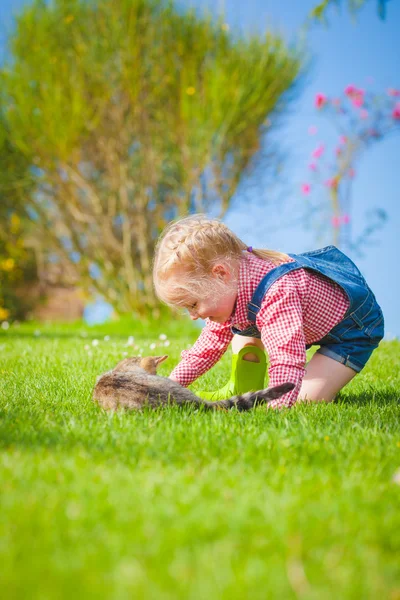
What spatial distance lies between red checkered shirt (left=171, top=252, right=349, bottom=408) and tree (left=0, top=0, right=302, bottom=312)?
721 centimetres

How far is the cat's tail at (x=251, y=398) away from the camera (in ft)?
8.07

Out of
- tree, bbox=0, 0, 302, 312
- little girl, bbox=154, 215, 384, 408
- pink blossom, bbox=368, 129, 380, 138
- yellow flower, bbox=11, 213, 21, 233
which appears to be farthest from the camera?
yellow flower, bbox=11, 213, 21, 233

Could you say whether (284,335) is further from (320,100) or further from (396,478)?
(320,100)

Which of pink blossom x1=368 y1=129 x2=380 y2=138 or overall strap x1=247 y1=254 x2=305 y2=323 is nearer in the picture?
overall strap x1=247 y1=254 x2=305 y2=323

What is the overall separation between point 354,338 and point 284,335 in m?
0.67

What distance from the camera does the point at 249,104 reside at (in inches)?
403

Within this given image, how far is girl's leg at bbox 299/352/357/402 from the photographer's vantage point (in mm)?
3129

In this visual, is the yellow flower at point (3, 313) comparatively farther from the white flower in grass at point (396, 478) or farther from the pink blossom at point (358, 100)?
the white flower in grass at point (396, 478)

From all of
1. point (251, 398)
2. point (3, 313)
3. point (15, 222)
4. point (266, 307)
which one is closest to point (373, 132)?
point (15, 222)

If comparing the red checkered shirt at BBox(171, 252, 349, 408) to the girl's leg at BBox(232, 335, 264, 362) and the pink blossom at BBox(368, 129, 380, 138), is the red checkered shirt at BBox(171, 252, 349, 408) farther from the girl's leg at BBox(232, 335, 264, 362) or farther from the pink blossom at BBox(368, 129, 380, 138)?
the pink blossom at BBox(368, 129, 380, 138)

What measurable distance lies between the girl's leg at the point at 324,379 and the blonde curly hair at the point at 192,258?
24.3 inches

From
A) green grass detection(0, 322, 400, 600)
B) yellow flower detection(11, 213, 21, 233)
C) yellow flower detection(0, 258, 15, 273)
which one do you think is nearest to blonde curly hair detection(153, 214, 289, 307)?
green grass detection(0, 322, 400, 600)

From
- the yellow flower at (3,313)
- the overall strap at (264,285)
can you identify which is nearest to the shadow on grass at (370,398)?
the overall strap at (264,285)

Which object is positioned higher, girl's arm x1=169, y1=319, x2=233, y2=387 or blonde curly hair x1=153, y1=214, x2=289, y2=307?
blonde curly hair x1=153, y1=214, x2=289, y2=307
